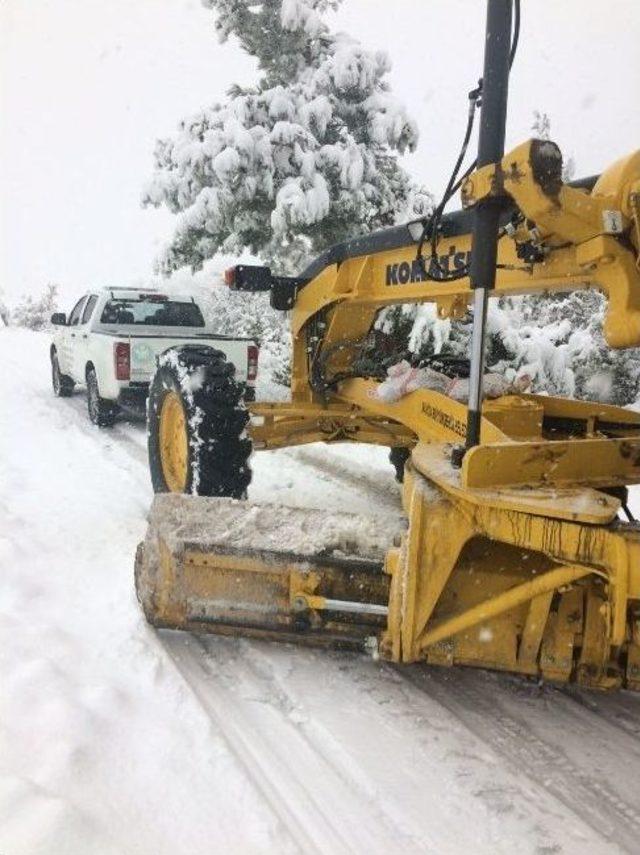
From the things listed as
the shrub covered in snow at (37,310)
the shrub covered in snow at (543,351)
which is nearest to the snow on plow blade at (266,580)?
the shrub covered in snow at (543,351)

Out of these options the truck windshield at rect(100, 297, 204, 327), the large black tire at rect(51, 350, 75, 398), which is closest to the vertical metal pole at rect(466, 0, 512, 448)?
the truck windshield at rect(100, 297, 204, 327)

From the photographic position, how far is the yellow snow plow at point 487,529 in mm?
2512

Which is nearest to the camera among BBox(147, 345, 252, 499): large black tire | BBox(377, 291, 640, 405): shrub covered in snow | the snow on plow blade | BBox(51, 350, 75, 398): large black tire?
the snow on plow blade

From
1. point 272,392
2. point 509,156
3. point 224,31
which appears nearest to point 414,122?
point 224,31

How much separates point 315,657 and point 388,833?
112 cm

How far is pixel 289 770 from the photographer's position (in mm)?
2490

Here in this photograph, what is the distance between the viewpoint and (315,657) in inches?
130

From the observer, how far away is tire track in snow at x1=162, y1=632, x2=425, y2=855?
2.20 meters

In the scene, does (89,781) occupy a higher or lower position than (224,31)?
lower

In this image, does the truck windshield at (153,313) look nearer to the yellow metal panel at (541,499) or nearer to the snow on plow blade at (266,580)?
the snow on plow blade at (266,580)

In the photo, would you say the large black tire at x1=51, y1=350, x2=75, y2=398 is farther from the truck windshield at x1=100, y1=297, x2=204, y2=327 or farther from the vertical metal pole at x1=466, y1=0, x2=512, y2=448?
the vertical metal pole at x1=466, y1=0, x2=512, y2=448

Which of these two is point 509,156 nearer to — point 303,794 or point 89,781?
point 303,794

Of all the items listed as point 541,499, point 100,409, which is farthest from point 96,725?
point 100,409

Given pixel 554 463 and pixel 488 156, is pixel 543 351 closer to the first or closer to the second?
pixel 554 463
